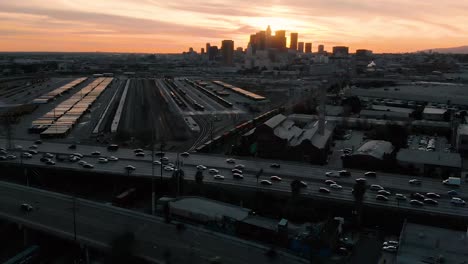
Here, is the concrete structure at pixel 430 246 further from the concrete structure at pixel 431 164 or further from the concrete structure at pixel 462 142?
the concrete structure at pixel 462 142

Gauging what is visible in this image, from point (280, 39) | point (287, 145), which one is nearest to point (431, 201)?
point (287, 145)

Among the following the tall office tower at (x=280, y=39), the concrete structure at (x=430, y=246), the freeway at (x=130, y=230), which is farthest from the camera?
the tall office tower at (x=280, y=39)

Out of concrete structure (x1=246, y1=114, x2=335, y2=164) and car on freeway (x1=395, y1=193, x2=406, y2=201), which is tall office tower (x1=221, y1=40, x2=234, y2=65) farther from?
car on freeway (x1=395, y1=193, x2=406, y2=201)

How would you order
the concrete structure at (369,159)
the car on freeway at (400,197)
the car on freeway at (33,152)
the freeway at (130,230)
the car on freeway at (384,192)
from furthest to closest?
the car on freeway at (33,152), the concrete structure at (369,159), the car on freeway at (384,192), the car on freeway at (400,197), the freeway at (130,230)

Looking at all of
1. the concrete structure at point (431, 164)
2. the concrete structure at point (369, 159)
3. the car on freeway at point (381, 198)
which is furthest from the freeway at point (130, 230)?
the concrete structure at point (431, 164)

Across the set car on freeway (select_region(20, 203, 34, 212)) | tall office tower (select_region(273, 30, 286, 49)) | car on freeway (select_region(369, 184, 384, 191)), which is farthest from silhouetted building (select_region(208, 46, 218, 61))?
car on freeway (select_region(20, 203, 34, 212))

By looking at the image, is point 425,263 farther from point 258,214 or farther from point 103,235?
point 103,235

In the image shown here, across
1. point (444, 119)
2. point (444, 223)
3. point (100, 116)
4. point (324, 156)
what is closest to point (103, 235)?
point (444, 223)
